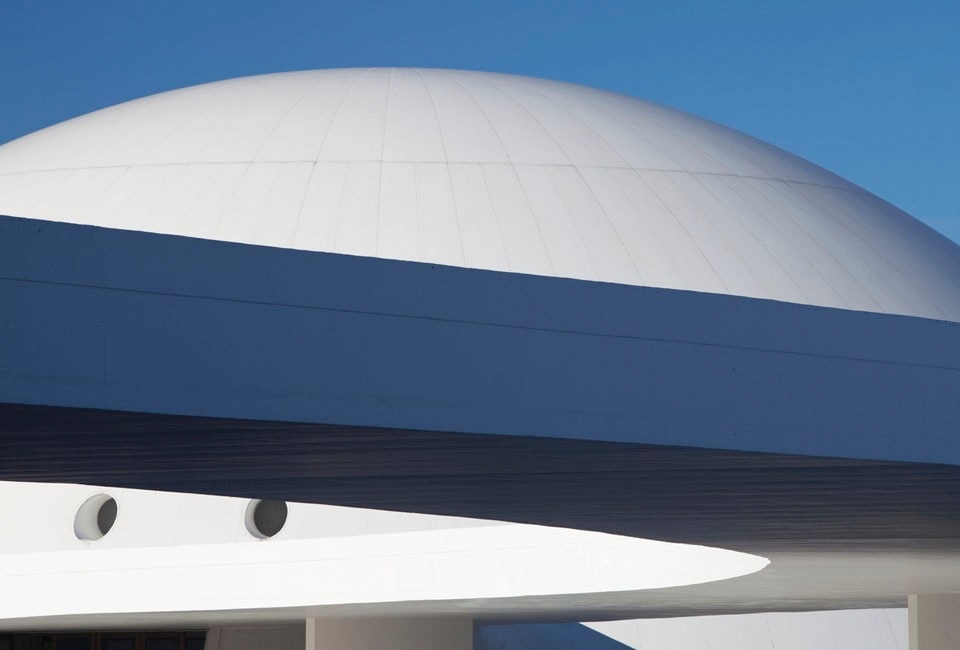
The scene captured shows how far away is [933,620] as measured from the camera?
20.4 m

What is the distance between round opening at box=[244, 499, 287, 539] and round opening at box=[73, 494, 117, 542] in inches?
86.1

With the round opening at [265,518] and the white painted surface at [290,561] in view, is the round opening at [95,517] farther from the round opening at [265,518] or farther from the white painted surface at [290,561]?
the round opening at [265,518]

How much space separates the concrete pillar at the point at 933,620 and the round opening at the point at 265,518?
859 centimetres

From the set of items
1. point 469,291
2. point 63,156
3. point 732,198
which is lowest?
point 469,291

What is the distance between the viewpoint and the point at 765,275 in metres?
18.1

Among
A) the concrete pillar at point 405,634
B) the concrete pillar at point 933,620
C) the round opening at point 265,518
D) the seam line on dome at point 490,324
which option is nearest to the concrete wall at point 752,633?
the concrete pillar at point 405,634

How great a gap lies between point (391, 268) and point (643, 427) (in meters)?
1.57

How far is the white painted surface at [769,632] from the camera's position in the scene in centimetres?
3575

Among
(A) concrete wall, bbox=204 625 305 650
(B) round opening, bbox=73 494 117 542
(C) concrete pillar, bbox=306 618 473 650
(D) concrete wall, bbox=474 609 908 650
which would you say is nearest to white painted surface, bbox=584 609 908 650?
(D) concrete wall, bbox=474 609 908 650

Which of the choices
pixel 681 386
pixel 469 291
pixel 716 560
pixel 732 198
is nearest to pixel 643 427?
pixel 681 386

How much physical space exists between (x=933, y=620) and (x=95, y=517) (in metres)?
11.7

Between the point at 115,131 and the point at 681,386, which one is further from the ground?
the point at 115,131

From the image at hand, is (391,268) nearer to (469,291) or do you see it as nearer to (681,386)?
(469,291)

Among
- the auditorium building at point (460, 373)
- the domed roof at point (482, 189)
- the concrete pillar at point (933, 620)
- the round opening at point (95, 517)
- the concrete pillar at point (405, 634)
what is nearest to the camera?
the auditorium building at point (460, 373)
